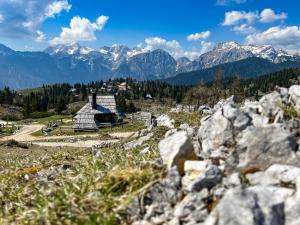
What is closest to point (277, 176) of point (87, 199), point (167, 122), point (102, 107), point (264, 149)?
point (264, 149)

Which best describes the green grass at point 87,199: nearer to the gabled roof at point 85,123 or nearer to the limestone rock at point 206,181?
the limestone rock at point 206,181

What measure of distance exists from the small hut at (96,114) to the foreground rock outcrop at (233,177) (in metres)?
93.6

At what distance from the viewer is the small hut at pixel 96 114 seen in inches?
4058

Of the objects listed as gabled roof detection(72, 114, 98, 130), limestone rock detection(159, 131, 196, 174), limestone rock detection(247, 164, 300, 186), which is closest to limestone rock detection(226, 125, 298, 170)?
limestone rock detection(247, 164, 300, 186)

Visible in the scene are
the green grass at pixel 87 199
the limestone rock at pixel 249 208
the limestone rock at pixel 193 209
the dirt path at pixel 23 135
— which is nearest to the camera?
the limestone rock at pixel 249 208

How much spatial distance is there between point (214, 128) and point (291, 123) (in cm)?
163

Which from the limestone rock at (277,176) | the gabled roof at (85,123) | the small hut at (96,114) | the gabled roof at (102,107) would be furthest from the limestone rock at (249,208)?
the gabled roof at (102,107)

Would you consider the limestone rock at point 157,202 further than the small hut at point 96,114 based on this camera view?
No

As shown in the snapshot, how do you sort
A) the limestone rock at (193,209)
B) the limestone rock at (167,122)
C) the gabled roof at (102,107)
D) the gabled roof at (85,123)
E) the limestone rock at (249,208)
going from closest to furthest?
the limestone rock at (249,208) → the limestone rock at (193,209) → the limestone rock at (167,122) → the gabled roof at (85,123) → the gabled roof at (102,107)

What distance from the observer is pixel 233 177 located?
7.12m

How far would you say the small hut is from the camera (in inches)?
4058

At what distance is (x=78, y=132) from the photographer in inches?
3900

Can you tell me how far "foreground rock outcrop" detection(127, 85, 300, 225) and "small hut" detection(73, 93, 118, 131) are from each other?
93.6 meters

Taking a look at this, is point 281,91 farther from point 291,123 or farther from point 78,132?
point 78,132
